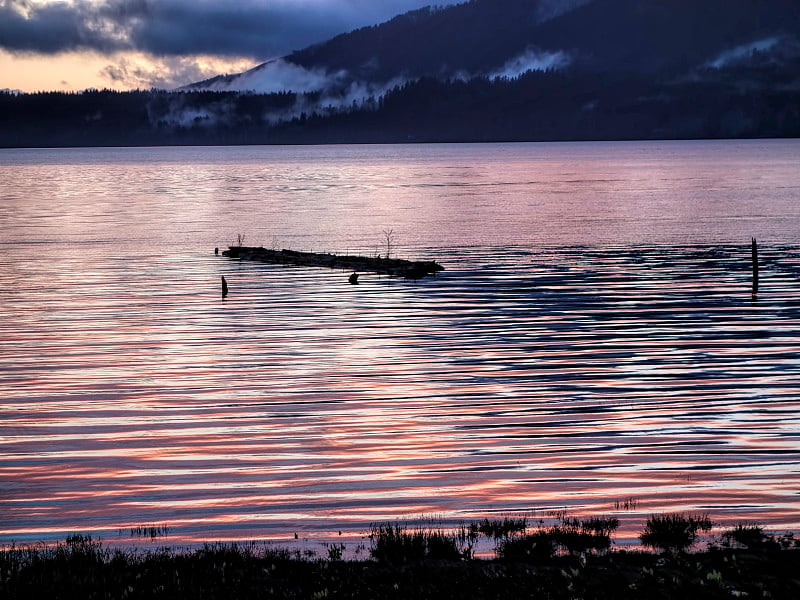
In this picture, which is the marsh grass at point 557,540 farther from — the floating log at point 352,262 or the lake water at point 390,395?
the floating log at point 352,262

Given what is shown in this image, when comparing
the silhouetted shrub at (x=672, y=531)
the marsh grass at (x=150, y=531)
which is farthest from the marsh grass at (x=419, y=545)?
the marsh grass at (x=150, y=531)

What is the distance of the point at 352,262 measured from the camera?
69375 millimetres

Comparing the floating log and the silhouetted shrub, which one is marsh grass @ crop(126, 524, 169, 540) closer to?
the silhouetted shrub

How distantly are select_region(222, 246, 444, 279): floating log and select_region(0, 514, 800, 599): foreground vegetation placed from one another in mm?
47184

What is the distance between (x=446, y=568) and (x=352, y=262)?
53928 mm

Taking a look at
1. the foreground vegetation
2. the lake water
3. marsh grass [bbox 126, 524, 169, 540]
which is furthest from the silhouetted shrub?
marsh grass [bbox 126, 524, 169, 540]

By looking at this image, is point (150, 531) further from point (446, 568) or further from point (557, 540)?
point (557, 540)

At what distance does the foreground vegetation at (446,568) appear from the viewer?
48.0ft

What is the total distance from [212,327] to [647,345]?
64.7ft

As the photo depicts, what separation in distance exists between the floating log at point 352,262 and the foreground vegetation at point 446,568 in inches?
1858

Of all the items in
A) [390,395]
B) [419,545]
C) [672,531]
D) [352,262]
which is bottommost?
[390,395]

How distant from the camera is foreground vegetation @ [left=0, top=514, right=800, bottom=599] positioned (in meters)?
14.6

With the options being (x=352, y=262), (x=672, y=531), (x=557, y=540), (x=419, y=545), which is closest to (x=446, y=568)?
(x=419, y=545)

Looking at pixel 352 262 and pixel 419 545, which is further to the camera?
pixel 352 262
